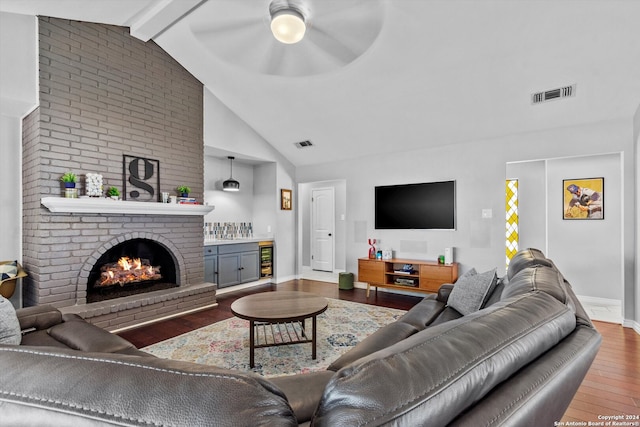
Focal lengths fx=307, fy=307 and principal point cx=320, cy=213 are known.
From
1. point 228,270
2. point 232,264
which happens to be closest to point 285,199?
point 232,264

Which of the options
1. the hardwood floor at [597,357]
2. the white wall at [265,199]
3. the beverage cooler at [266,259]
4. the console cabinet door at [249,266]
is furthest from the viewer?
the white wall at [265,199]

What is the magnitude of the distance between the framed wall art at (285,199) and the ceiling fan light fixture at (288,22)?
3555mm

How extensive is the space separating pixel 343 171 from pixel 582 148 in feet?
11.0

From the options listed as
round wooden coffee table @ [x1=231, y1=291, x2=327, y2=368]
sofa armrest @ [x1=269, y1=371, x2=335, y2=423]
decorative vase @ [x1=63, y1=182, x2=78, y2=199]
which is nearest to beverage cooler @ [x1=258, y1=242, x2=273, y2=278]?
round wooden coffee table @ [x1=231, y1=291, x2=327, y2=368]

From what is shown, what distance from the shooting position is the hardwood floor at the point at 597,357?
1.94 meters

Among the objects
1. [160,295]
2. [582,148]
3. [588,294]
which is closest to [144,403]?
[160,295]

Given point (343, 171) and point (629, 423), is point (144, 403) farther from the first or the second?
point (343, 171)

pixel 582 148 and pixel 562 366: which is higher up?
pixel 582 148

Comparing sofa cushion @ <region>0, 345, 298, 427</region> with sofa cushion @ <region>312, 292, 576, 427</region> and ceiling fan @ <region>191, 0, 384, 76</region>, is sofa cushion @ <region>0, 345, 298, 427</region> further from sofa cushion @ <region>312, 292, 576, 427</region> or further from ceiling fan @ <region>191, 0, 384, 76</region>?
ceiling fan @ <region>191, 0, 384, 76</region>

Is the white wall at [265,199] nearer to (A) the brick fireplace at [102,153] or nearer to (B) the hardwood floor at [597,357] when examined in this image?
(B) the hardwood floor at [597,357]

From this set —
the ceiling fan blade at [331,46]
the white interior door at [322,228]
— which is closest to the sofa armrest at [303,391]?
the ceiling fan blade at [331,46]

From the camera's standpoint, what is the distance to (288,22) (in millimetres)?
2514

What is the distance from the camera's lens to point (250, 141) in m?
5.30

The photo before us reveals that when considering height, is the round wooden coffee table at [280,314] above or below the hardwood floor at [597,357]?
above
